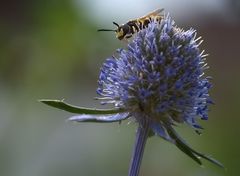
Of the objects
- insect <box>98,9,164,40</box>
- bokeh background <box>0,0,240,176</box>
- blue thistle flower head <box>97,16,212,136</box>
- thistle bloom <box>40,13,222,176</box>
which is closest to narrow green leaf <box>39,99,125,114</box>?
thistle bloom <box>40,13,222,176</box>

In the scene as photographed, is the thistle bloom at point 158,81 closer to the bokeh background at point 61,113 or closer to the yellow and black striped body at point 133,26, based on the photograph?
the yellow and black striped body at point 133,26

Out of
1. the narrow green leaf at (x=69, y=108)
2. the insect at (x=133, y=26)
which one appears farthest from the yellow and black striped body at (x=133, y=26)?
the narrow green leaf at (x=69, y=108)

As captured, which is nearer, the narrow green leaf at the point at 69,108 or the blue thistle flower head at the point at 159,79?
the narrow green leaf at the point at 69,108

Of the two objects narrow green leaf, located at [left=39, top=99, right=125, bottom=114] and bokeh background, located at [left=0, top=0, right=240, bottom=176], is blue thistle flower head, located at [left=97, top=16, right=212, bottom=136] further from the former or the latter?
bokeh background, located at [left=0, top=0, right=240, bottom=176]

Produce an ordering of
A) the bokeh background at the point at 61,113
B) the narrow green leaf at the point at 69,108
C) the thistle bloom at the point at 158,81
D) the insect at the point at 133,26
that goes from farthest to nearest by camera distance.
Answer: the bokeh background at the point at 61,113 < the insect at the point at 133,26 < the thistle bloom at the point at 158,81 < the narrow green leaf at the point at 69,108

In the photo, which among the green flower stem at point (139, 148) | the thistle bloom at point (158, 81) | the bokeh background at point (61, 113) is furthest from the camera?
the bokeh background at point (61, 113)

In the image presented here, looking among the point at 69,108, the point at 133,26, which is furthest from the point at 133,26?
the point at 69,108

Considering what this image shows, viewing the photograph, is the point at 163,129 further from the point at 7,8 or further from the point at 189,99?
the point at 7,8
